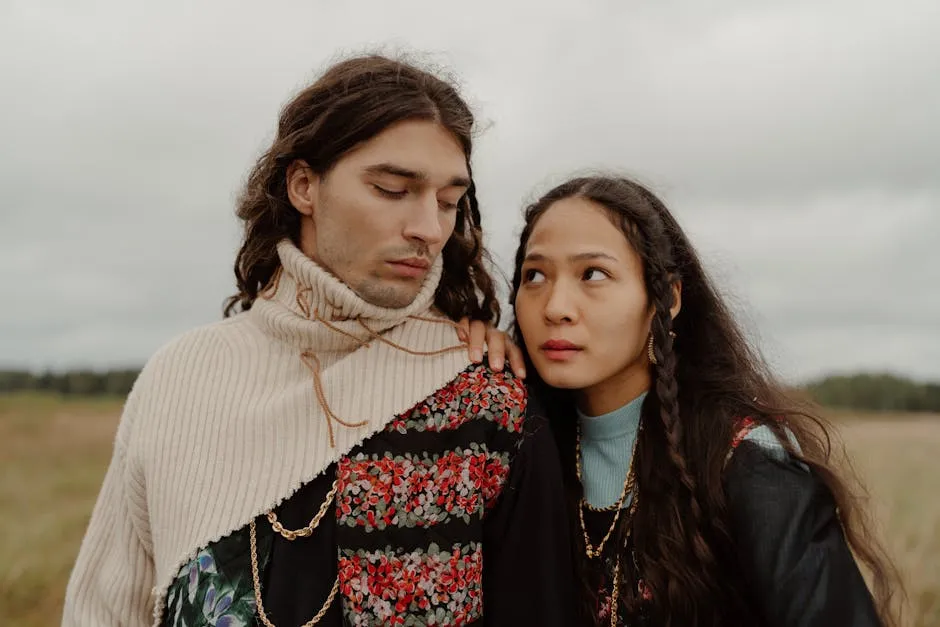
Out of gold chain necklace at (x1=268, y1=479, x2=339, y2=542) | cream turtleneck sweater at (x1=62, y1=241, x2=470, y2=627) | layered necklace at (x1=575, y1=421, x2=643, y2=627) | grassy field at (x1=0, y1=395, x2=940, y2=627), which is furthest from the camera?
grassy field at (x1=0, y1=395, x2=940, y2=627)

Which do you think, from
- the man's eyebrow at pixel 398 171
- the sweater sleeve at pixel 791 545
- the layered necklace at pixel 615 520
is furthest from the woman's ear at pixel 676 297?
the man's eyebrow at pixel 398 171

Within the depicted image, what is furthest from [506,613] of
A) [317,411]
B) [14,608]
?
[14,608]

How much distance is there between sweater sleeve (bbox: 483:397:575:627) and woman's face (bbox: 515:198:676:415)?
272mm

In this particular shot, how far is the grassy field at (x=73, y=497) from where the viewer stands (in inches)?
297

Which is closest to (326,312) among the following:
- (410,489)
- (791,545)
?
(410,489)

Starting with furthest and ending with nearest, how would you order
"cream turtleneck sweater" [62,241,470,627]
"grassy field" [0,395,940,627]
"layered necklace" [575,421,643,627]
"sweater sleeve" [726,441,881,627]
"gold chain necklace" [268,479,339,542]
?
"grassy field" [0,395,940,627], "layered necklace" [575,421,643,627], "cream turtleneck sweater" [62,241,470,627], "gold chain necklace" [268,479,339,542], "sweater sleeve" [726,441,881,627]

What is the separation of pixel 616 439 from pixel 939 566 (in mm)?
5920

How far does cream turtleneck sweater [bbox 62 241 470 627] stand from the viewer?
297 cm

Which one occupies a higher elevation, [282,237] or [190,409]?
[282,237]

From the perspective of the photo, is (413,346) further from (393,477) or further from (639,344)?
(639,344)

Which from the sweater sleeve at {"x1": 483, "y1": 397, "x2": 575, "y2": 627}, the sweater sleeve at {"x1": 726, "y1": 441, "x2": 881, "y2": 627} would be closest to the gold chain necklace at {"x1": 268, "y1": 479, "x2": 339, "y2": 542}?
the sweater sleeve at {"x1": 483, "y1": 397, "x2": 575, "y2": 627}

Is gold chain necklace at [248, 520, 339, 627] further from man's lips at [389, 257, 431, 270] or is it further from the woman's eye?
the woman's eye

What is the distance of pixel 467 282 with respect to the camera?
139 inches

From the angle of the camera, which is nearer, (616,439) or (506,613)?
(506,613)
